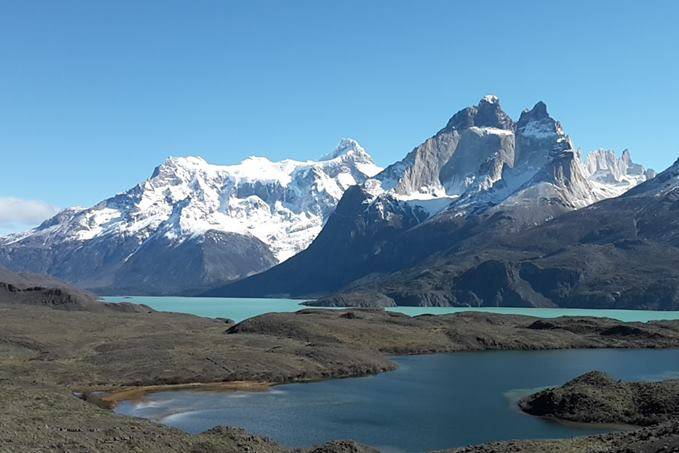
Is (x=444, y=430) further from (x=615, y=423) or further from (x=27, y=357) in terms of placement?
(x=27, y=357)

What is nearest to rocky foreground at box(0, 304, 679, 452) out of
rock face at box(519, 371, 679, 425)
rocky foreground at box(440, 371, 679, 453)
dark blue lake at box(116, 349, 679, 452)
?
dark blue lake at box(116, 349, 679, 452)

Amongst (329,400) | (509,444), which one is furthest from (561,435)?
(329,400)

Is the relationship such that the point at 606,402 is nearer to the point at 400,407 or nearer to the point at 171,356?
the point at 400,407

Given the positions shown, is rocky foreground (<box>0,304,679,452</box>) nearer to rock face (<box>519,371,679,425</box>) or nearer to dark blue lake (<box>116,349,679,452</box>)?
dark blue lake (<box>116,349,679,452</box>)

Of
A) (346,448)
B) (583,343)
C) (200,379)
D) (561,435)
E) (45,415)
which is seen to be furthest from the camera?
(583,343)

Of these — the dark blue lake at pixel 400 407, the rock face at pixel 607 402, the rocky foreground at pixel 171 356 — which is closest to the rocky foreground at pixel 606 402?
the rock face at pixel 607 402

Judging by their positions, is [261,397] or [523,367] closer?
[261,397]
